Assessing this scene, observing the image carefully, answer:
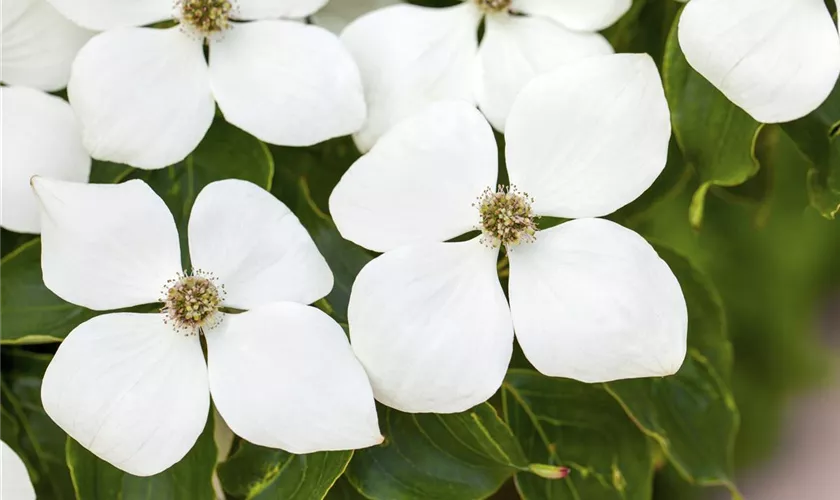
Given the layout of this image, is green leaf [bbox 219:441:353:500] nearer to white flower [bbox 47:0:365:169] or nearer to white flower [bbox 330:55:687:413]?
white flower [bbox 330:55:687:413]

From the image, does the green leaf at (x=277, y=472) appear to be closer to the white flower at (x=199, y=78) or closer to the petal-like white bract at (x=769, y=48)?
the white flower at (x=199, y=78)

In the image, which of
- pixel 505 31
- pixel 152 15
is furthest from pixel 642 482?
pixel 152 15

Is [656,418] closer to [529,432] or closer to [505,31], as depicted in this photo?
[529,432]

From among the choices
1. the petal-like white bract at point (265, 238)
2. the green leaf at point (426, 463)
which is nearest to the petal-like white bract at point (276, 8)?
the petal-like white bract at point (265, 238)

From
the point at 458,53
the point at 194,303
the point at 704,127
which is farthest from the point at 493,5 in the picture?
the point at 194,303

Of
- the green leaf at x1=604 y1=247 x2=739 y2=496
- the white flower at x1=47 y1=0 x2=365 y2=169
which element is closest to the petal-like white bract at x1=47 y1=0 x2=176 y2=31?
the white flower at x1=47 y1=0 x2=365 y2=169

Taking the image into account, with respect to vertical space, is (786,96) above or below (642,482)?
above
